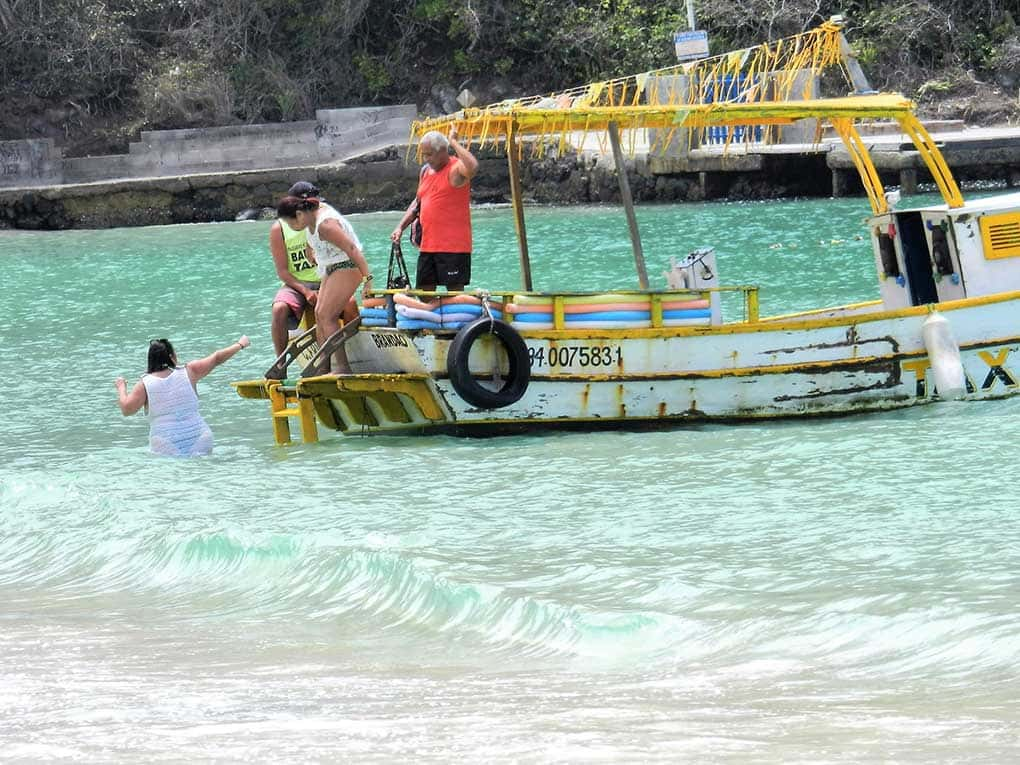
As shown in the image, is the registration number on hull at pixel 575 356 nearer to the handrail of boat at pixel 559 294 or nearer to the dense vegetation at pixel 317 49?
the handrail of boat at pixel 559 294

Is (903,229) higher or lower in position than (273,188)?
lower

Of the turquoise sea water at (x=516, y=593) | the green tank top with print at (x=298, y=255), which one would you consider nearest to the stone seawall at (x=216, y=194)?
the turquoise sea water at (x=516, y=593)

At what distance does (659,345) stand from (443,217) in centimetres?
166

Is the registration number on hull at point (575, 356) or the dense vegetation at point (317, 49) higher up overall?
the dense vegetation at point (317, 49)

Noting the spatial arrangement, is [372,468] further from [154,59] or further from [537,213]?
[154,59]

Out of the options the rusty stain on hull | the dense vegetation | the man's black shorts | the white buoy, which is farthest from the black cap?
the dense vegetation

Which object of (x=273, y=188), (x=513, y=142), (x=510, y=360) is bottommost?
(x=510, y=360)

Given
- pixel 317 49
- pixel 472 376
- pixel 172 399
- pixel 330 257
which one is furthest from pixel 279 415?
pixel 317 49

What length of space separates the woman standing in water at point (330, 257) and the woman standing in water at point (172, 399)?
0.65 meters

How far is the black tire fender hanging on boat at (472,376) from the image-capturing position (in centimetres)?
992

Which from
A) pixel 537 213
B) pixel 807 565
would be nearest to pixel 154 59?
pixel 537 213

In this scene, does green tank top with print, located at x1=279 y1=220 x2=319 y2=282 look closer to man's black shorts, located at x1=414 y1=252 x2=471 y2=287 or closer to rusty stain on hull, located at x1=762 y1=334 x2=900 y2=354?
man's black shorts, located at x1=414 y1=252 x2=471 y2=287

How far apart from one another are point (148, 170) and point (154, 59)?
279 inches

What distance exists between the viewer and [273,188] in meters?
34.4
